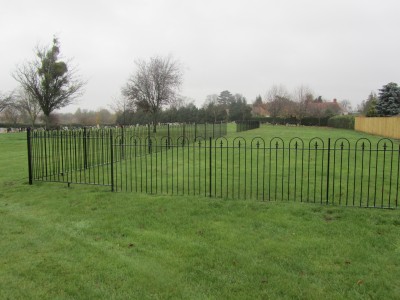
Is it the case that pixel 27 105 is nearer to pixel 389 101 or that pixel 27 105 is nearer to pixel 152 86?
pixel 152 86

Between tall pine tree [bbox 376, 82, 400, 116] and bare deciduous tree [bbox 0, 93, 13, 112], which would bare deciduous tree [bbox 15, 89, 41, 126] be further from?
tall pine tree [bbox 376, 82, 400, 116]

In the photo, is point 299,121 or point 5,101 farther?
point 299,121

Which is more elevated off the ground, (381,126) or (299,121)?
(299,121)

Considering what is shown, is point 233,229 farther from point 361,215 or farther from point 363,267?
point 361,215

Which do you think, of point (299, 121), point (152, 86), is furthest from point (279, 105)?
point (152, 86)

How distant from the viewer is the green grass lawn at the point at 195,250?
3.39 metres

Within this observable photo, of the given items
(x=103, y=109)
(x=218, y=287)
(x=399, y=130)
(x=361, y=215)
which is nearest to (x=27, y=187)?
(x=218, y=287)

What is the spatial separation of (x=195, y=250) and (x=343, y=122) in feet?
146

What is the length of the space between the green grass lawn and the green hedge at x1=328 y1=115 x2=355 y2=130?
39.2 meters

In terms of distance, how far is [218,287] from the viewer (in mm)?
3410

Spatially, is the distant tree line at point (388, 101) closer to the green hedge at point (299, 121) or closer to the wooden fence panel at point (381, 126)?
the wooden fence panel at point (381, 126)

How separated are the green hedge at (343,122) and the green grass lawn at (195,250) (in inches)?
1543

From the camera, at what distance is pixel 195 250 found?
14.0ft

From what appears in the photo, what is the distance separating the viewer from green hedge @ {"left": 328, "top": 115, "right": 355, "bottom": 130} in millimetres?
41359
